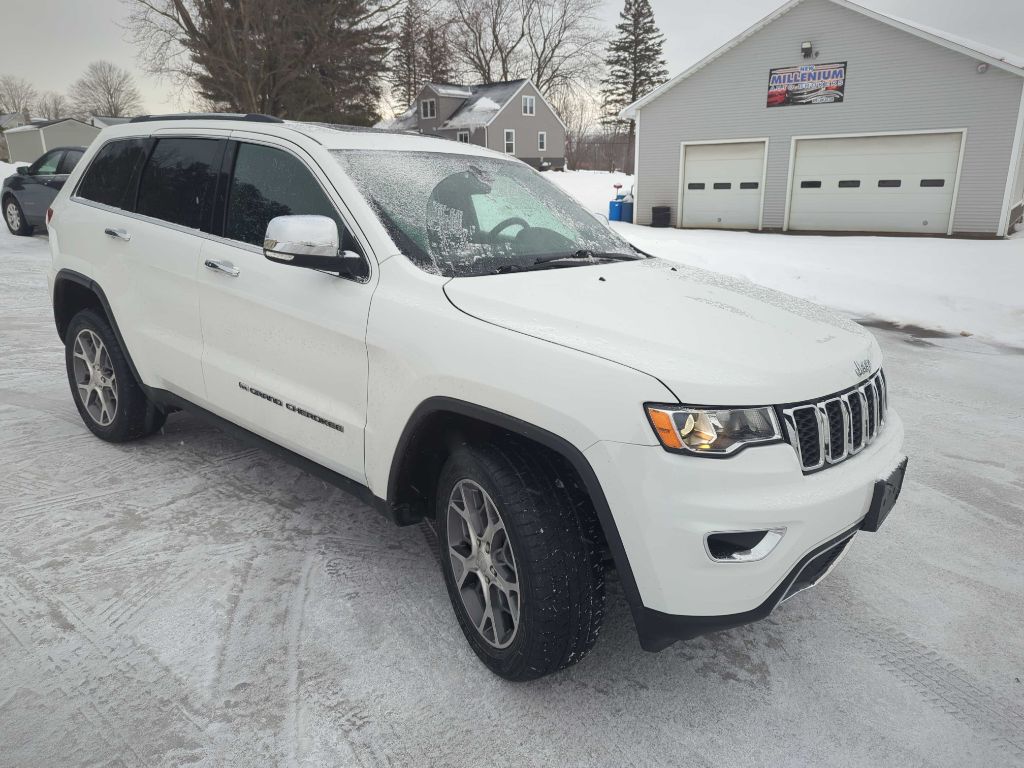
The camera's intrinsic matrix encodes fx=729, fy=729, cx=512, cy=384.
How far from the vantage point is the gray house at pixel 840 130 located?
16.6 meters

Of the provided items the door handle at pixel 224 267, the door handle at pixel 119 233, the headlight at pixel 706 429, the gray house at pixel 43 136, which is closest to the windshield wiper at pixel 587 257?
the headlight at pixel 706 429

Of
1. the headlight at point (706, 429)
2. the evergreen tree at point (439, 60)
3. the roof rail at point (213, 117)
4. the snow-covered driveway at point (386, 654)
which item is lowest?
the snow-covered driveway at point (386, 654)

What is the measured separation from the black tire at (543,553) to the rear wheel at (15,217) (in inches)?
634

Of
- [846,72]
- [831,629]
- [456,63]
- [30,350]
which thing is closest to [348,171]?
[831,629]

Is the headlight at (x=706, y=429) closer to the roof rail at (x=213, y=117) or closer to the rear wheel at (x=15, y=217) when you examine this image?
the roof rail at (x=213, y=117)

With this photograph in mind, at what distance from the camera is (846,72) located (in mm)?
17906

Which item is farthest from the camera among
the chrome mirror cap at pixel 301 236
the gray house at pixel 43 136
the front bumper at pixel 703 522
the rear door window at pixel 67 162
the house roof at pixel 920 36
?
the gray house at pixel 43 136

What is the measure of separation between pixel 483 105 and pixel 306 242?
46.5m

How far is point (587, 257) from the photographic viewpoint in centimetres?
323

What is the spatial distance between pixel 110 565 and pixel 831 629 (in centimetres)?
305

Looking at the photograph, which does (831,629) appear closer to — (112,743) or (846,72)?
(112,743)

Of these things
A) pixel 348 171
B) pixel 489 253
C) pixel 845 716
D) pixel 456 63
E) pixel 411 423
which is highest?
pixel 456 63

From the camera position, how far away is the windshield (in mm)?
2875

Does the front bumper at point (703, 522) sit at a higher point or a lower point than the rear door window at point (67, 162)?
lower
